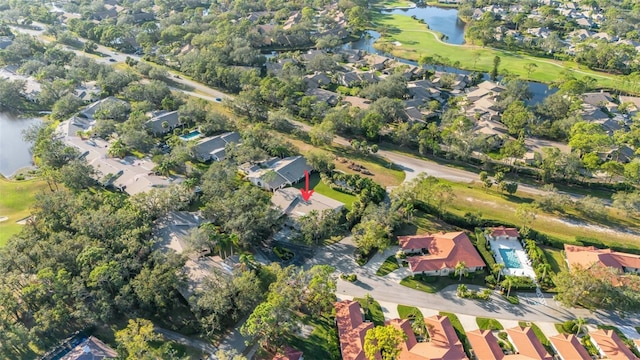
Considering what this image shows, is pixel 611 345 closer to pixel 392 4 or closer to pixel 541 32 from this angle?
pixel 541 32

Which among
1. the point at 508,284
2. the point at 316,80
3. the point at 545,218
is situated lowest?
the point at 508,284

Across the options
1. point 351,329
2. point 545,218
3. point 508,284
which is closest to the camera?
point 351,329

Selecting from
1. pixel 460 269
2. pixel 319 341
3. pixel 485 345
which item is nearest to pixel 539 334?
pixel 485 345

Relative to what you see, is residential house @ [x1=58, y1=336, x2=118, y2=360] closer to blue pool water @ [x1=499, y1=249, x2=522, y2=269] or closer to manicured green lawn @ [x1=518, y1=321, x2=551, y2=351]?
manicured green lawn @ [x1=518, y1=321, x2=551, y2=351]

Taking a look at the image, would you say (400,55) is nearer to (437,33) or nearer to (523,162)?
(437,33)

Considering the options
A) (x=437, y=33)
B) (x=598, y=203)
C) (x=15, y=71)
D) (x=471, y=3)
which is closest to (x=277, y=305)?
(x=598, y=203)

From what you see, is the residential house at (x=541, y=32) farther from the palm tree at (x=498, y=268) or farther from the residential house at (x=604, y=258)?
the palm tree at (x=498, y=268)
